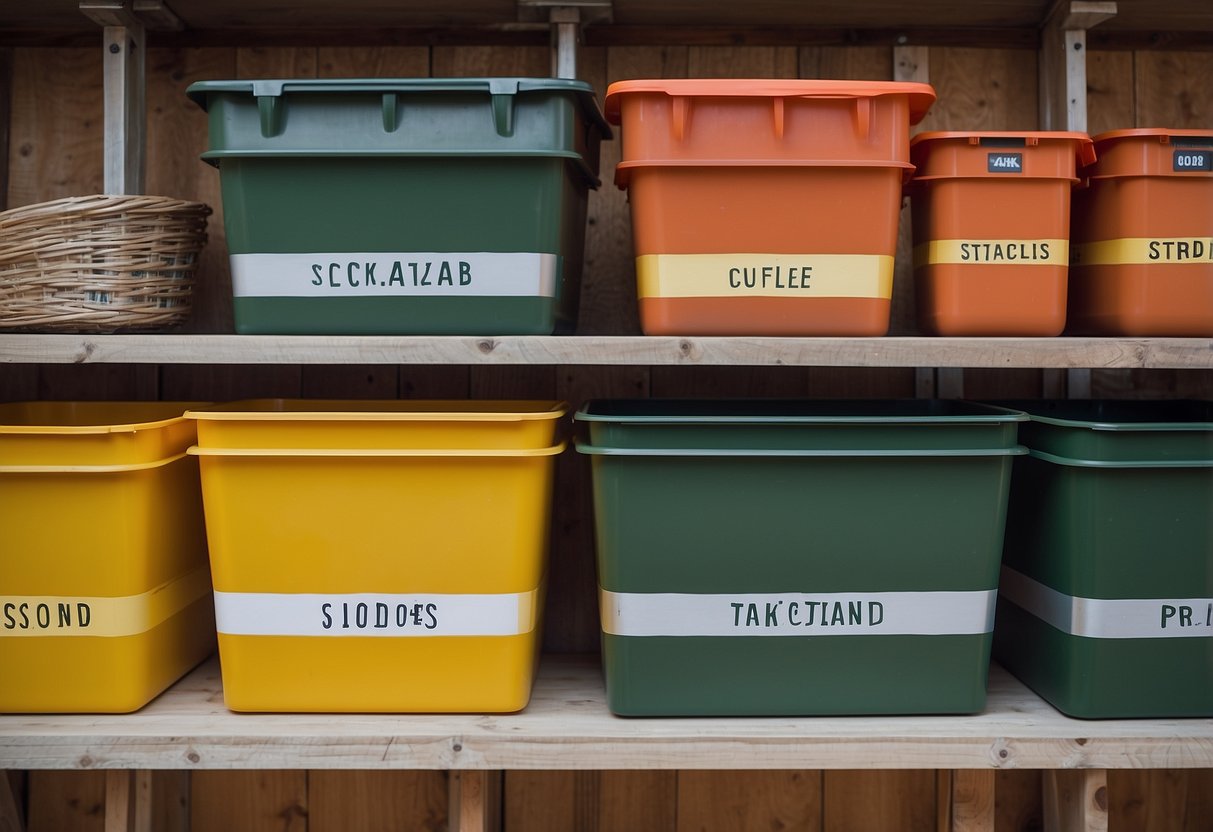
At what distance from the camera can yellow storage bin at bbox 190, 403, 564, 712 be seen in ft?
3.77

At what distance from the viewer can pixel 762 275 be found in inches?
46.4

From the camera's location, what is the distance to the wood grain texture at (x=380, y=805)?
1583 millimetres

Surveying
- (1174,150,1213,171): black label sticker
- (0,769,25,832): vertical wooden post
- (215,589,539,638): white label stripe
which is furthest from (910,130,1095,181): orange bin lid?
(0,769,25,832): vertical wooden post

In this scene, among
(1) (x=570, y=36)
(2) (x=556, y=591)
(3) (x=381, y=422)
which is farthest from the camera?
(2) (x=556, y=591)

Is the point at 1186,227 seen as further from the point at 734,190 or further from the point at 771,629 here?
the point at 771,629

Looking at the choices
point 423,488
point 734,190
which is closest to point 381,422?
point 423,488

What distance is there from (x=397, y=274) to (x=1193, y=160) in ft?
3.71

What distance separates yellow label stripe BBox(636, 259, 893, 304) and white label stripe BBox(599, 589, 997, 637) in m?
0.41

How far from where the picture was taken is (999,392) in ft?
5.36

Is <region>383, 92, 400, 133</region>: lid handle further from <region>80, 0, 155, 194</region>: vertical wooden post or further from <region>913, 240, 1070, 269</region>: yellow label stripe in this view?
<region>913, 240, 1070, 269</region>: yellow label stripe

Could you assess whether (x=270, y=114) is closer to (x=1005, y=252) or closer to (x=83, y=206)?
(x=83, y=206)

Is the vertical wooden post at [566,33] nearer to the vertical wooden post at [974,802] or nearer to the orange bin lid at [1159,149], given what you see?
the orange bin lid at [1159,149]

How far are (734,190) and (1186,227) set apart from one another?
658 mm

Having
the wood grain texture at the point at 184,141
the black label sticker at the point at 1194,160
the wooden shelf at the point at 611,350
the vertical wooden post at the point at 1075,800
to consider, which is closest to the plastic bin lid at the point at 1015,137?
the black label sticker at the point at 1194,160
